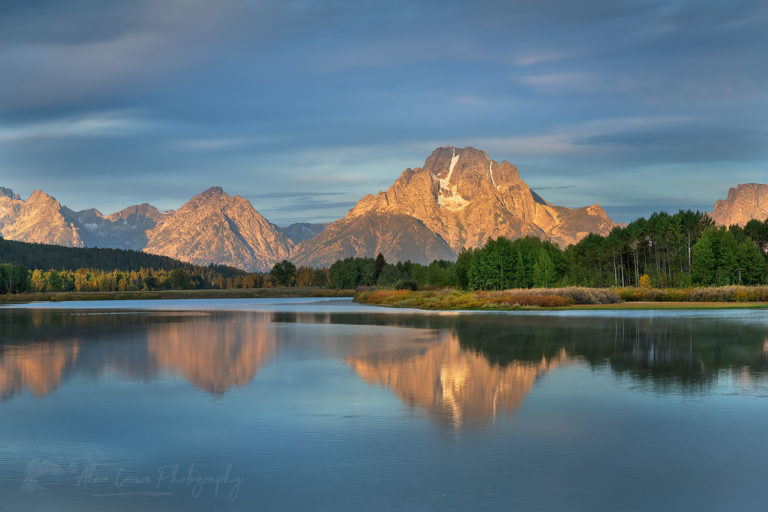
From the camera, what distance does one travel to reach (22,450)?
14430 mm

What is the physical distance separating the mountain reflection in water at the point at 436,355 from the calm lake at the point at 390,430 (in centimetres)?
18

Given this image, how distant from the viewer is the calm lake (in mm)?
11297

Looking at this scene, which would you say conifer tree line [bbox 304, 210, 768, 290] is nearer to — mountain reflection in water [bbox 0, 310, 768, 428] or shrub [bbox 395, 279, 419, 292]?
shrub [bbox 395, 279, 419, 292]

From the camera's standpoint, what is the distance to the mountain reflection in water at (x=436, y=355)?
72.4ft

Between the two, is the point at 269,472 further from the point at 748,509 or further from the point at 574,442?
the point at 748,509

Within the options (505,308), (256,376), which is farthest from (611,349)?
(505,308)

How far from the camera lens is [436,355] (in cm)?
3122

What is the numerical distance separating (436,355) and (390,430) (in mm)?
15606

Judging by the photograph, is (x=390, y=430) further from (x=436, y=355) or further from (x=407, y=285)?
(x=407, y=285)

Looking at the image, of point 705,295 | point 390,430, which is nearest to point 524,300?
point 705,295

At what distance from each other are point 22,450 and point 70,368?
14.8 meters

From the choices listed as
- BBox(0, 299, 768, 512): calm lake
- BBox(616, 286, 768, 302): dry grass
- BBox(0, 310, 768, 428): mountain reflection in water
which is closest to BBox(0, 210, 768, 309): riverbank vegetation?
BBox(616, 286, 768, 302): dry grass

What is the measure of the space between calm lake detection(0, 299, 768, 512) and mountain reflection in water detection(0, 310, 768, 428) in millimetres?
185

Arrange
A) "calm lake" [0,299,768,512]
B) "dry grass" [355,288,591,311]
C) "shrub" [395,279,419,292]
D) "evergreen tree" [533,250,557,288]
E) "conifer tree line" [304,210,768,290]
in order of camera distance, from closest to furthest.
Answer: "calm lake" [0,299,768,512]
"dry grass" [355,288,591,311]
"conifer tree line" [304,210,768,290]
"evergreen tree" [533,250,557,288]
"shrub" [395,279,419,292]
